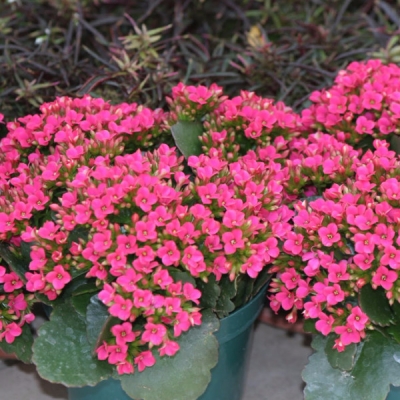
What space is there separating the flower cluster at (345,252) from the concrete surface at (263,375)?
0.52 m

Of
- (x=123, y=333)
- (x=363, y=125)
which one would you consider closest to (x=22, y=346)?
(x=123, y=333)

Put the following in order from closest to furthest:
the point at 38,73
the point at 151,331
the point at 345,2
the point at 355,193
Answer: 1. the point at 151,331
2. the point at 355,193
3. the point at 38,73
4. the point at 345,2

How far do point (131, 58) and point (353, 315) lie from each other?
57.8 inches

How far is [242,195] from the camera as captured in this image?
1.63 m

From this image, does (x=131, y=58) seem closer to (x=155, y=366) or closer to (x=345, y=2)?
(x=345, y=2)

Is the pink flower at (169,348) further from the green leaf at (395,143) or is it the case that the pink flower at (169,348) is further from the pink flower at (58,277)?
the green leaf at (395,143)

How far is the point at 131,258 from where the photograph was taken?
1.54 meters

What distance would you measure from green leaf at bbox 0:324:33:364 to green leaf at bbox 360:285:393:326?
2.83ft

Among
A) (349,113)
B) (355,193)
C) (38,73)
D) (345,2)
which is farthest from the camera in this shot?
A: (345,2)

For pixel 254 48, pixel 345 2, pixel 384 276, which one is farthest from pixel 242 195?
pixel 345 2

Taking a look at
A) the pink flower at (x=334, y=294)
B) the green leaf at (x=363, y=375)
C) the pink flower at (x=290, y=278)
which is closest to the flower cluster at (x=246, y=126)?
the pink flower at (x=290, y=278)

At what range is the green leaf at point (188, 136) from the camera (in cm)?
184

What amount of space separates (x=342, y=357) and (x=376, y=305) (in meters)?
0.15

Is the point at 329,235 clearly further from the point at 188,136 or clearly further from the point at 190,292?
the point at 188,136
